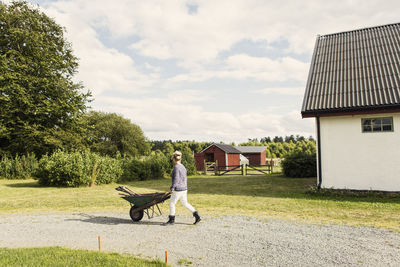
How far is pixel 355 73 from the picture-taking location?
12750 millimetres

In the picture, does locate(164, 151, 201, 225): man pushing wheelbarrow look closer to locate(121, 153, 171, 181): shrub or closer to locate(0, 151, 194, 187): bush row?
locate(0, 151, 194, 187): bush row

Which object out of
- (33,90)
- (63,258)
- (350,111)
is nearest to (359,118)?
(350,111)

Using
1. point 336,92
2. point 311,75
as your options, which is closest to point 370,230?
point 336,92

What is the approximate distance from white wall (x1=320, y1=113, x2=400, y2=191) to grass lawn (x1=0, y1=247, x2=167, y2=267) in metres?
9.45

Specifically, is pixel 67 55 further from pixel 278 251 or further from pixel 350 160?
pixel 278 251

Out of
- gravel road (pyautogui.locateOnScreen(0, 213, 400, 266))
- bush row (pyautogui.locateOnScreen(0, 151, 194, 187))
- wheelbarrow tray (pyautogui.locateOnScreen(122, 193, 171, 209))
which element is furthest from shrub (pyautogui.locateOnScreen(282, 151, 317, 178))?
wheelbarrow tray (pyautogui.locateOnScreen(122, 193, 171, 209))

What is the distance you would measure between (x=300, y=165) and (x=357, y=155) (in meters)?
8.57

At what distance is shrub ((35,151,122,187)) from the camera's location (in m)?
17.0

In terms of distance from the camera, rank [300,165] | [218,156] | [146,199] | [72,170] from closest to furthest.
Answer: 1. [146,199]
2. [72,170]
3. [300,165]
4. [218,156]

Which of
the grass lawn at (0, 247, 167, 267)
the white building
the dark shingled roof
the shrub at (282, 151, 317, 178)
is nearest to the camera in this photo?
the grass lawn at (0, 247, 167, 267)

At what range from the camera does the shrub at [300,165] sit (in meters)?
19.5

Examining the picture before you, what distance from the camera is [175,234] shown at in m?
6.33

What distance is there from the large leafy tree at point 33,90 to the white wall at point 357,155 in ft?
74.3

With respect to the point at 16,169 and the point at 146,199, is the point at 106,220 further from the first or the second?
the point at 16,169
